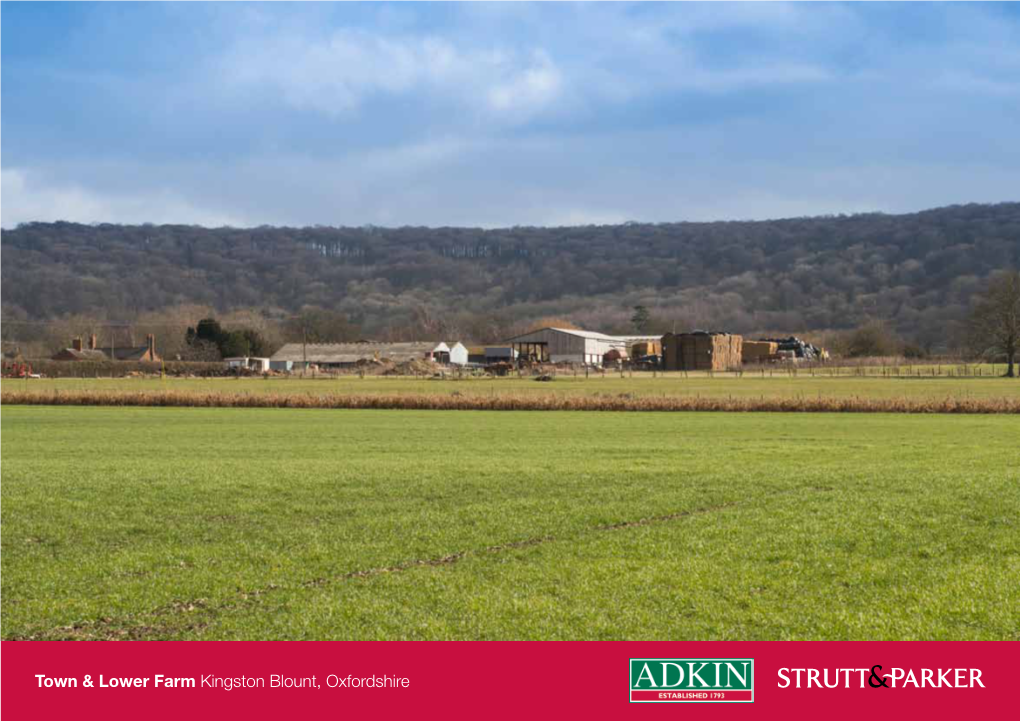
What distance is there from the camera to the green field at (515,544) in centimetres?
954

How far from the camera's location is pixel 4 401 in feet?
177

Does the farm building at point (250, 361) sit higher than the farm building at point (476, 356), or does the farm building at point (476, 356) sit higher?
the farm building at point (476, 356)

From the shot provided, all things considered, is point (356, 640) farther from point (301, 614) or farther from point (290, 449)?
Answer: point (290, 449)

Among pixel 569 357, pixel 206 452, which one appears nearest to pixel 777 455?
pixel 206 452

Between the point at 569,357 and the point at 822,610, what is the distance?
132 metres

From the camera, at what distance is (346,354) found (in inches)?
5157

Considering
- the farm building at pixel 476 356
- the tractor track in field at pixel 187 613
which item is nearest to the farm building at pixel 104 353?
the farm building at pixel 476 356

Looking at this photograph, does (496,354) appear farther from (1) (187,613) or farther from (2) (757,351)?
(1) (187,613)

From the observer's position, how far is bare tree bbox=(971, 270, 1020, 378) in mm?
85062

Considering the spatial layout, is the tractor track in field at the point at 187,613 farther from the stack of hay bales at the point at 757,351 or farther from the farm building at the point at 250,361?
the stack of hay bales at the point at 757,351

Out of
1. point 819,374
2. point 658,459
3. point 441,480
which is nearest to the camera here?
point 441,480
